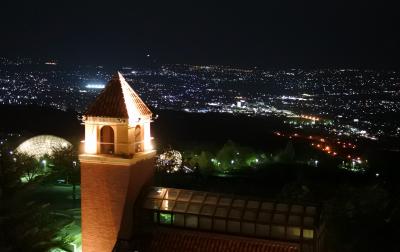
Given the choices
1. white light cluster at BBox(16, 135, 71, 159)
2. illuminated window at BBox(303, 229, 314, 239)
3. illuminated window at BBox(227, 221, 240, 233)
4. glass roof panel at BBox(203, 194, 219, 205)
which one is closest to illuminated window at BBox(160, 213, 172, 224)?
glass roof panel at BBox(203, 194, 219, 205)

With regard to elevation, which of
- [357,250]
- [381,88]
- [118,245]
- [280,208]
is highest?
[381,88]

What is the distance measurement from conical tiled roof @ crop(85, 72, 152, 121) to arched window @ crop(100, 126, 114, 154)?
0.72 metres

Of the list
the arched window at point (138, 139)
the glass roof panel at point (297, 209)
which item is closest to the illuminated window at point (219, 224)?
the glass roof panel at point (297, 209)

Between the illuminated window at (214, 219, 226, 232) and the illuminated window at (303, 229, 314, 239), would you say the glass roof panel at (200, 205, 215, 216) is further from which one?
the illuminated window at (303, 229, 314, 239)

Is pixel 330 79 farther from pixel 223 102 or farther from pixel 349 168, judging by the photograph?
pixel 349 168

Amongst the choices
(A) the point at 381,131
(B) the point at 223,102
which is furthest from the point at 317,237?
(B) the point at 223,102

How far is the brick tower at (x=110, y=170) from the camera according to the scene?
1814 cm

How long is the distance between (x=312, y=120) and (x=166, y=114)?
35.3 meters

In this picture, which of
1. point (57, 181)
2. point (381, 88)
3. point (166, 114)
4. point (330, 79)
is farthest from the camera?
point (330, 79)

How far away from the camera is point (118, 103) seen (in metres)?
18.7

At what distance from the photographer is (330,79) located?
159625mm

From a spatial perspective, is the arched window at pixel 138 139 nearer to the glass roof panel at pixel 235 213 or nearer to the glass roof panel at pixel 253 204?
the glass roof panel at pixel 235 213

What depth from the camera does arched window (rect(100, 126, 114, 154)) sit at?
1878 centimetres

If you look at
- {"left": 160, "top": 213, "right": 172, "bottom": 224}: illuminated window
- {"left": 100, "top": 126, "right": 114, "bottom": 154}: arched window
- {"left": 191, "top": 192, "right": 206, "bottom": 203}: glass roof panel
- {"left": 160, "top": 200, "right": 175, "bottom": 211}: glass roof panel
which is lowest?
{"left": 160, "top": 213, "right": 172, "bottom": 224}: illuminated window
